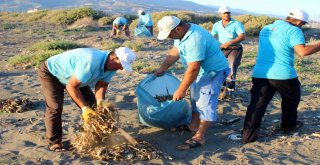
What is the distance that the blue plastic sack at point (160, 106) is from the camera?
4.56 metres

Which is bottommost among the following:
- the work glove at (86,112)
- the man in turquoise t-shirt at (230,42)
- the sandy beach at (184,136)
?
the sandy beach at (184,136)

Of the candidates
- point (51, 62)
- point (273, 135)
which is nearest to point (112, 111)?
point (51, 62)

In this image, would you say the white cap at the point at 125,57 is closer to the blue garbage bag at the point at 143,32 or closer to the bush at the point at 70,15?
the blue garbage bag at the point at 143,32

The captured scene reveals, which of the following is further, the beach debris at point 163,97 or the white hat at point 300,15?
the beach debris at point 163,97

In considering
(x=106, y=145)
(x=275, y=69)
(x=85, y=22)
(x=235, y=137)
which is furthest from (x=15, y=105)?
(x=85, y=22)

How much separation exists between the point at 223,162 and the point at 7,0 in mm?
135131

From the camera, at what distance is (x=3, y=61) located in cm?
979

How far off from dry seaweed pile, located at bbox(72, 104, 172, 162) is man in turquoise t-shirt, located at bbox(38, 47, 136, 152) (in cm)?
12

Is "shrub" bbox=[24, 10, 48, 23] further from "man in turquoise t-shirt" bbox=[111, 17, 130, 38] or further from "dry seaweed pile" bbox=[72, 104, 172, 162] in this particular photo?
"dry seaweed pile" bbox=[72, 104, 172, 162]

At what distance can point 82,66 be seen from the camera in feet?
11.9

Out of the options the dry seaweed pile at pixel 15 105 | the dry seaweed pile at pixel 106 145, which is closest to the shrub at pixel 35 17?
the dry seaweed pile at pixel 15 105

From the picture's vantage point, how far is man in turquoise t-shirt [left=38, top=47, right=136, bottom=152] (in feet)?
11.9

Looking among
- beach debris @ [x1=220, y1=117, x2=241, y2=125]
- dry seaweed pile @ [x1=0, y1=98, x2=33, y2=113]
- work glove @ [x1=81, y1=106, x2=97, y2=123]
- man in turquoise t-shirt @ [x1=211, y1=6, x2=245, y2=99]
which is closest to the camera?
work glove @ [x1=81, y1=106, x2=97, y2=123]

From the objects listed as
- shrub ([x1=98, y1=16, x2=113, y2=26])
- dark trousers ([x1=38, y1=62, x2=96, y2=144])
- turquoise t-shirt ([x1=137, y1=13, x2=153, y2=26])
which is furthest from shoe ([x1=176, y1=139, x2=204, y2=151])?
shrub ([x1=98, y1=16, x2=113, y2=26])
